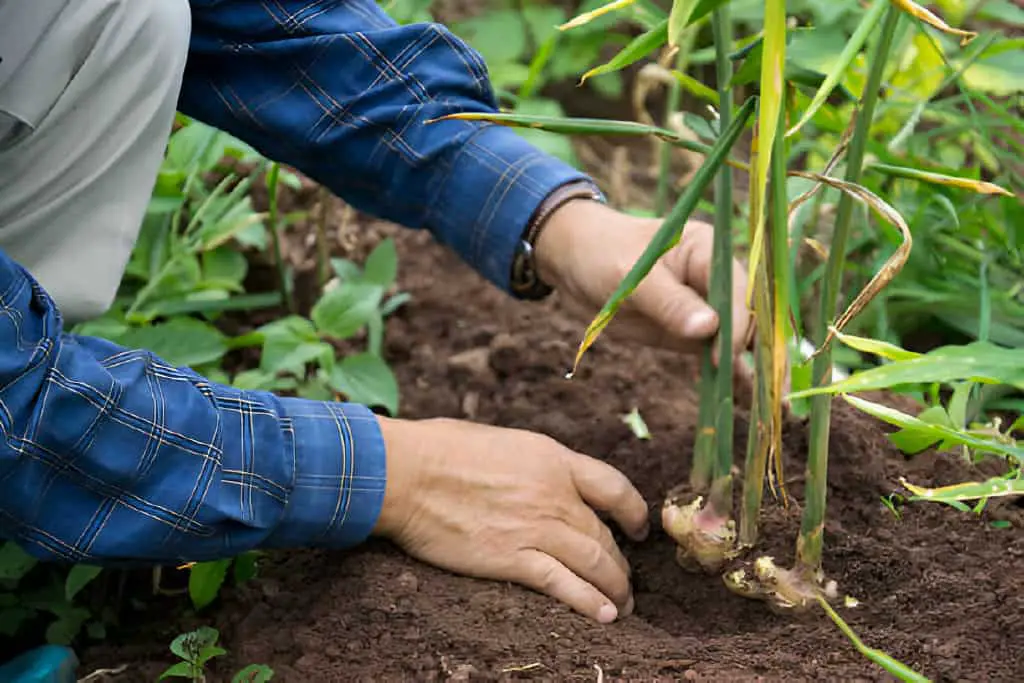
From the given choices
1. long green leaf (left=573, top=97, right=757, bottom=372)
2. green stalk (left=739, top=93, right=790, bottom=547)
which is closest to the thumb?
green stalk (left=739, top=93, right=790, bottom=547)

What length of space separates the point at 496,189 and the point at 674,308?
0.27m

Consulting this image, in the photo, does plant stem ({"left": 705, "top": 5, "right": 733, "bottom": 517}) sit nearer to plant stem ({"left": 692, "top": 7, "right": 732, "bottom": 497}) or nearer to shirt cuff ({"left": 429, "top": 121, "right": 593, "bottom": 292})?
plant stem ({"left": 692, "top": 7, "right": 732, "bottom": 497})

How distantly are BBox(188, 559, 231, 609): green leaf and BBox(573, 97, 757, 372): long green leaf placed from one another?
512 mm

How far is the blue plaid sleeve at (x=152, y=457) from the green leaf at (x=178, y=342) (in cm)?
24

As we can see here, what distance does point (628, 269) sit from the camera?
1169 mm

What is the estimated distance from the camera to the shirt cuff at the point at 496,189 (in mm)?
1255

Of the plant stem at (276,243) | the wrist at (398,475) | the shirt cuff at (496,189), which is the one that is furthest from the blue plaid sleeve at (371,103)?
the wrist at (398,475)

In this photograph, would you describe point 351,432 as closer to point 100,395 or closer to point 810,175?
point 100,395

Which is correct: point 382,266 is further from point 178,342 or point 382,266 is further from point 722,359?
point 722,359

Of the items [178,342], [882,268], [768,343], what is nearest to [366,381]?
[178,342]

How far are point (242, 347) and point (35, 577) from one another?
0.40m

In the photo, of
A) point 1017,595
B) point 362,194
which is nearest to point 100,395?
point 362,194

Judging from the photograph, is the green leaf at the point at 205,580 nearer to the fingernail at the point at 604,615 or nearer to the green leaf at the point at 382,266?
the fingernail at the point at 604,615

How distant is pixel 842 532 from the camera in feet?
3.62
